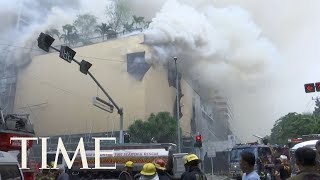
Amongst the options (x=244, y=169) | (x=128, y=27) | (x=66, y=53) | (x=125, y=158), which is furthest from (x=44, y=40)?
(x=128, y=27)

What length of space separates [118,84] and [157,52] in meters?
8.43

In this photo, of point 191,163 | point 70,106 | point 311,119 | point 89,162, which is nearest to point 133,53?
point 70,106

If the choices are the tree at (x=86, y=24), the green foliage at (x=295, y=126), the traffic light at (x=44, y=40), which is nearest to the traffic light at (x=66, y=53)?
the traffic light at (x=44, y=40)

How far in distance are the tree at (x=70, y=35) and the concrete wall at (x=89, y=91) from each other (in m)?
3.74

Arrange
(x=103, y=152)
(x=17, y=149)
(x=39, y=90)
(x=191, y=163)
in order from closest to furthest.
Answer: (x=191, y=163) → (x=17, y=149) → (x=103, y=152) → (x=39, y=90)

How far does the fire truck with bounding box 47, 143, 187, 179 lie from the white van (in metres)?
8.51

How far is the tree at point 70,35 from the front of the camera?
234ft

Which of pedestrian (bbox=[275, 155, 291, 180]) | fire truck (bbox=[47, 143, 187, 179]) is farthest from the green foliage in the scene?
pedestrian (bbox=[275, 155, 291, 180])

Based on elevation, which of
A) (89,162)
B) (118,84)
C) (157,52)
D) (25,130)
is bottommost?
(89,162)

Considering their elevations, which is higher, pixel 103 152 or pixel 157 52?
pixel 157 52

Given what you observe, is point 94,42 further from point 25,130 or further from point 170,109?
point 25,130

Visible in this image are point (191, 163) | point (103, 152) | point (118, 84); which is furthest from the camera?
point (118, 84)

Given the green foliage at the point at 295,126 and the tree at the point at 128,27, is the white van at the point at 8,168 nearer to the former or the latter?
the green foliage at the point at 295,126

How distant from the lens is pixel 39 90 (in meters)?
72.1
